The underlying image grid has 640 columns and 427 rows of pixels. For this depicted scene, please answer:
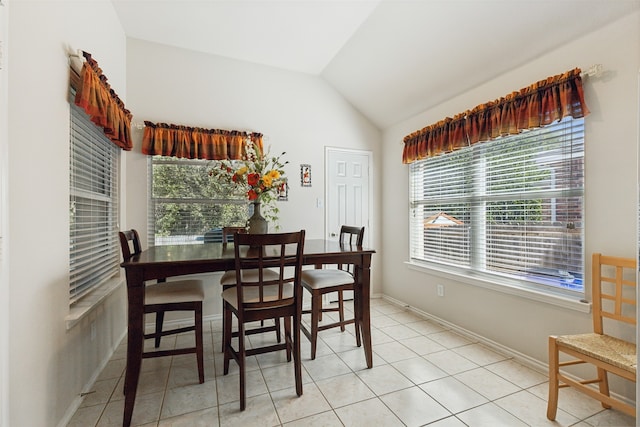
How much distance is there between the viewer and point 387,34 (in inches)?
110

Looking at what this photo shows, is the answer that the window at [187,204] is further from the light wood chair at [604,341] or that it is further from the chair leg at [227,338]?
the light wood chair at [604,341]

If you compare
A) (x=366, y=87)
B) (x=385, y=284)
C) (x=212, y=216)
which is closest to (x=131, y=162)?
(x=212, y=216)

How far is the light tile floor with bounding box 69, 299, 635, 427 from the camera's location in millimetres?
1685

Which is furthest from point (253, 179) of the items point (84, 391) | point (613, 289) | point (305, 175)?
point (613, 289)

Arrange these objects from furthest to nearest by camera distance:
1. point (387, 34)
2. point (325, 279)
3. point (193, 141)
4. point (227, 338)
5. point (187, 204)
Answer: point (187, 204), point (193, 141), point (387, 34), point (325, 279), point (227, 338)

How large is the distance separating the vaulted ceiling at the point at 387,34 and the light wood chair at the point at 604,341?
157 centimetres

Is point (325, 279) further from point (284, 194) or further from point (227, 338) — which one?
point (284, 194)

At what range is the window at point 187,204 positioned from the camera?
3.13 metres

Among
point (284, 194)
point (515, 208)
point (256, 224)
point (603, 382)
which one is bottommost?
point (603, 382)

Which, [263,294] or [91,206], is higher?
[91,206]

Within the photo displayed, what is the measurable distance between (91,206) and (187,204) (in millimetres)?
1011

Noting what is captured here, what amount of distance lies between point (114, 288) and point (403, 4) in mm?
3380

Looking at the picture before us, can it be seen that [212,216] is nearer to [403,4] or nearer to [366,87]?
[366,87]

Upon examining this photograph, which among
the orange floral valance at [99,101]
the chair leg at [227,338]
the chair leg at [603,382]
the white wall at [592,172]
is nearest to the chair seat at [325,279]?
the chair leg at [227,338]
